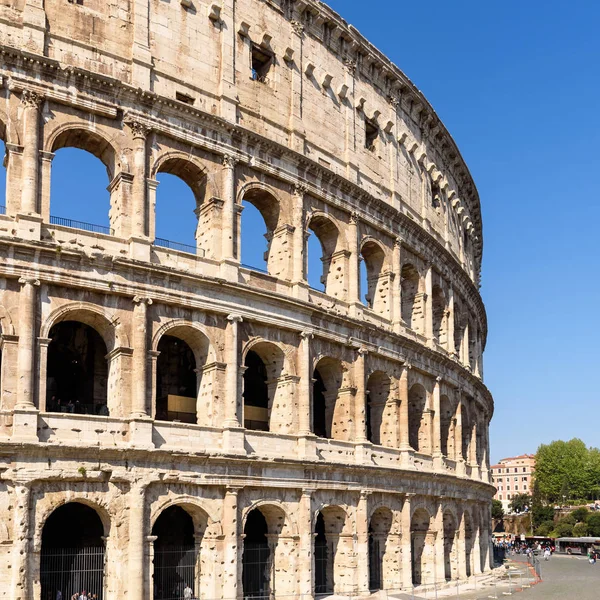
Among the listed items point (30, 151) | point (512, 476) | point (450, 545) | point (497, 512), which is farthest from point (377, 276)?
point (512, 476)

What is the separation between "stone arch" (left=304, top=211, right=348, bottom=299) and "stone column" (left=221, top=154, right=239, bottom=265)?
13.9ft

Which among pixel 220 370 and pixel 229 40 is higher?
pixel 229 40

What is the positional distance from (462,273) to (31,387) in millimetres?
23234

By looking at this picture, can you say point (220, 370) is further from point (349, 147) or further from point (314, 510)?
point (349, 147)

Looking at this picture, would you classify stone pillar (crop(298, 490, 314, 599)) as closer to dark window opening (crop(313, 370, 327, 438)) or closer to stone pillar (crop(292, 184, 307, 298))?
dark window opening (crop(313, 370, 327, 438))

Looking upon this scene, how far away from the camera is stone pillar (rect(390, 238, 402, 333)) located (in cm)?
3016

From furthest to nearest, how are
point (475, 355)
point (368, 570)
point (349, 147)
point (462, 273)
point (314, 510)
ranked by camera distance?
point (475, 355) < point (462, 273) < point (349, 147) < point (368, 570) < point (314, 510)

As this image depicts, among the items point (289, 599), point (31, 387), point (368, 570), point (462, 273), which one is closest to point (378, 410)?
point (368, 570)

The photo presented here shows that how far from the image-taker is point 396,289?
3045cm

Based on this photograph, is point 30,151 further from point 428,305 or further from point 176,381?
→ point 428,305

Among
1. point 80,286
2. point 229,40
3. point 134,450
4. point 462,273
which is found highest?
point 229,40

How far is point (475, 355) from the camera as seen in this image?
140 feet

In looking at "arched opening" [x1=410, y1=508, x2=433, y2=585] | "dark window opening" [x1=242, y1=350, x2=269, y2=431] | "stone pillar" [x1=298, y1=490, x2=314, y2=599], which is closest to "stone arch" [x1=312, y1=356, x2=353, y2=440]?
"dark window opening" [x1=242, y1=350, x2=269, y2=431]

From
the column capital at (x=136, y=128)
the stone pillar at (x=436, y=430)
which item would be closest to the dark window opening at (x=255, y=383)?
the stone pillar at (x=436, y=430)
